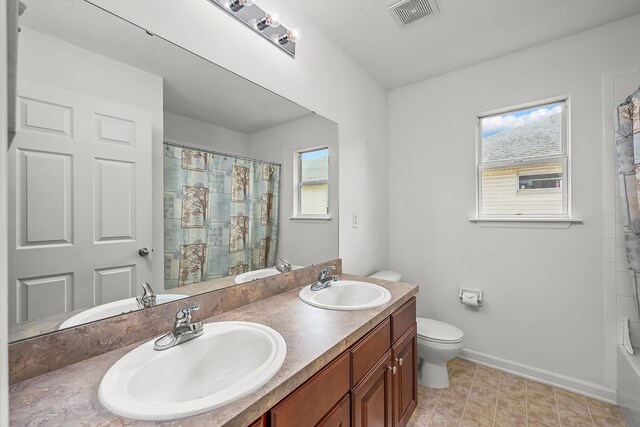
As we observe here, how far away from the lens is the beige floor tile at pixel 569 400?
5.77 ft

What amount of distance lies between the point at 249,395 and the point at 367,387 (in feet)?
2.25

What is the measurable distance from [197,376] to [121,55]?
1129 millimetres

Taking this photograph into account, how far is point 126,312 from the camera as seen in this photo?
0.92 metres

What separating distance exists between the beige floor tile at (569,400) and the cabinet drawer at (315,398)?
1816 mm

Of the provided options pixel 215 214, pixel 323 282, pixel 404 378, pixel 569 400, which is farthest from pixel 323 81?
pixel 569 400

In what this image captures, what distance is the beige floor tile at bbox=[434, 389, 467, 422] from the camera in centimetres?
169

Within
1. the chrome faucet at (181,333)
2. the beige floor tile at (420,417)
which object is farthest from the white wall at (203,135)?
the beige floor tile at (420,417)

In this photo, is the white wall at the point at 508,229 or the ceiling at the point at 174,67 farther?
the white wall at the point at 508,229

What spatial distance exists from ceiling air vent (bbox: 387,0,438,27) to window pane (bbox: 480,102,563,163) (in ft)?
3.45

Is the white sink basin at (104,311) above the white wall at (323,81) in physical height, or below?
below

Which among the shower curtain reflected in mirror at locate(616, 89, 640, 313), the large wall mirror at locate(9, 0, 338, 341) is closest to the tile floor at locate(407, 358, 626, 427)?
the shower curtain reflected in mirror at locate(616, 89, 640, 313)

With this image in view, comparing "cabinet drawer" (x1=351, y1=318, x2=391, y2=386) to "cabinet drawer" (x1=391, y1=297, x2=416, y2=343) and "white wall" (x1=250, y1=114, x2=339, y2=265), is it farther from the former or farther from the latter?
"white wall" (x1=250, y1=114, x2=339, y2=265)

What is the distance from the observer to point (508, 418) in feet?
5.41

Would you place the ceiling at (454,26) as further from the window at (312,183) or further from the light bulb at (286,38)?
the window at (312,183)
